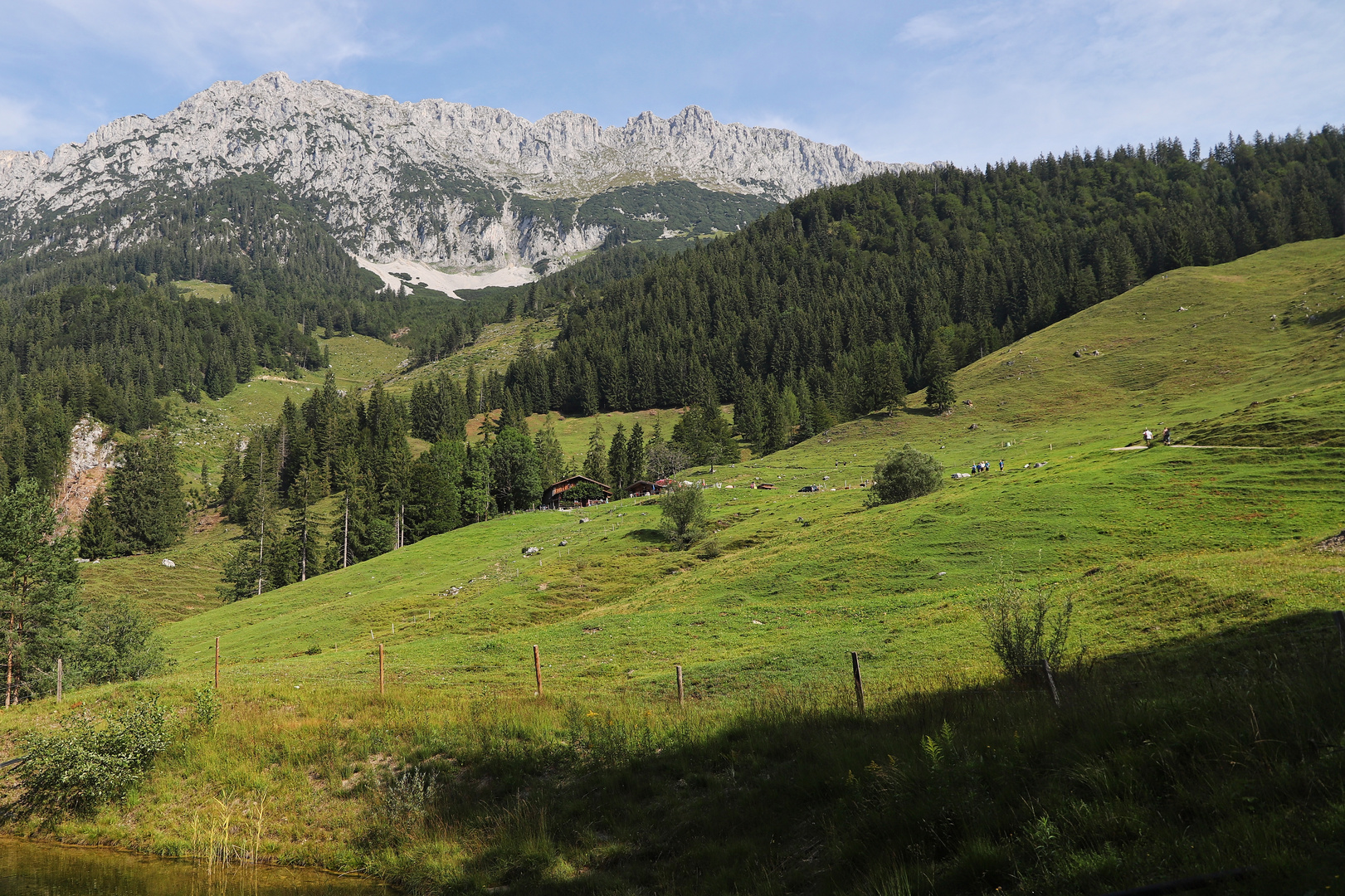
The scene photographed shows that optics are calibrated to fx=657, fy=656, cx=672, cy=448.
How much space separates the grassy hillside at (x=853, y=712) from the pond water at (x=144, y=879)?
2.10 ft

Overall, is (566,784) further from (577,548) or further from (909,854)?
(577,548)

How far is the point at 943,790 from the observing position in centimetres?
914

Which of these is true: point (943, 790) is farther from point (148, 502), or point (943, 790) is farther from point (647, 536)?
point (148, 502)

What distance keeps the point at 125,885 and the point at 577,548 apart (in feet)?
177

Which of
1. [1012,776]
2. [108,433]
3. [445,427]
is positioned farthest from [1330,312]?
[108,433]

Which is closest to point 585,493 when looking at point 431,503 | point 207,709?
point 431,503

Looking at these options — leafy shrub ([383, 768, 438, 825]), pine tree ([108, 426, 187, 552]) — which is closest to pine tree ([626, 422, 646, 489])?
pine tree ([108, 426, 187, 552])

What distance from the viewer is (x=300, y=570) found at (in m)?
97.1

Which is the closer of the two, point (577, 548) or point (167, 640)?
point (167, 640)

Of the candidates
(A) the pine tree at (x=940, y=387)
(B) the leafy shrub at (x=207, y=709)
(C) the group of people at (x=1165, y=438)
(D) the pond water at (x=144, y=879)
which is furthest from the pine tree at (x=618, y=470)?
(D) the pond water at (x=144, y=879)

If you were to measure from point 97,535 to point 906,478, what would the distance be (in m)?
128

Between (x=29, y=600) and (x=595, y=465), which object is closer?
(x=29, y=600)

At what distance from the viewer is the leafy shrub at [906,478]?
193ft

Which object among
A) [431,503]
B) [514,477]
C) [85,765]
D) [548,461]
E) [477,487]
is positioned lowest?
[85,765]
